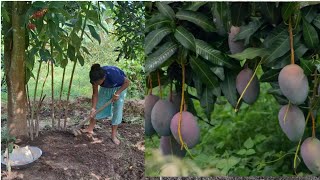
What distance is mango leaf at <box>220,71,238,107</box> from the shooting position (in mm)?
2121

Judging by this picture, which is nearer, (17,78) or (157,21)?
(157,21)

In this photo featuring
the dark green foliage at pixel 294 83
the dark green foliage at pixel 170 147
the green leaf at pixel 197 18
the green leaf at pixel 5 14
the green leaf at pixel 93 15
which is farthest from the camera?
the green leaf at pixel 93 15

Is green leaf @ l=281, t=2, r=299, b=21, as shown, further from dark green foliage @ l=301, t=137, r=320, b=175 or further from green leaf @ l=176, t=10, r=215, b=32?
dark green foliage @ l=301, t=137, r=320, b=175

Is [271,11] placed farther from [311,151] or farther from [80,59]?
[80,59]

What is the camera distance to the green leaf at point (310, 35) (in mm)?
1918

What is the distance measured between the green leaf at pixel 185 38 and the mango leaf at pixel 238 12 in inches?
7.1

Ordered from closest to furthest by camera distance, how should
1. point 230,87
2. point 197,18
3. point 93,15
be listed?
point 197,18
point 230,87
point 93,15

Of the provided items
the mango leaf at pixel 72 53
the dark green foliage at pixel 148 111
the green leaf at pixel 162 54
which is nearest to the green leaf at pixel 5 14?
the mango leaf at pixel 72 53

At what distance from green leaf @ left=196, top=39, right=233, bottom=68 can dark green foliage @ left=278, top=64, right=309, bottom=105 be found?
0.25m

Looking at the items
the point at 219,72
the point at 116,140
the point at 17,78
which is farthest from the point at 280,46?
the point at 17,78

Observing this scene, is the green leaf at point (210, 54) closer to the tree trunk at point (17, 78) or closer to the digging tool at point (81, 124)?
the digging tool at point (81, 124)

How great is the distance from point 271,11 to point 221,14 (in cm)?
20

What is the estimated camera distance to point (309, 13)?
1.95 m

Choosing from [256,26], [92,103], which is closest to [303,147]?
[256,26]
